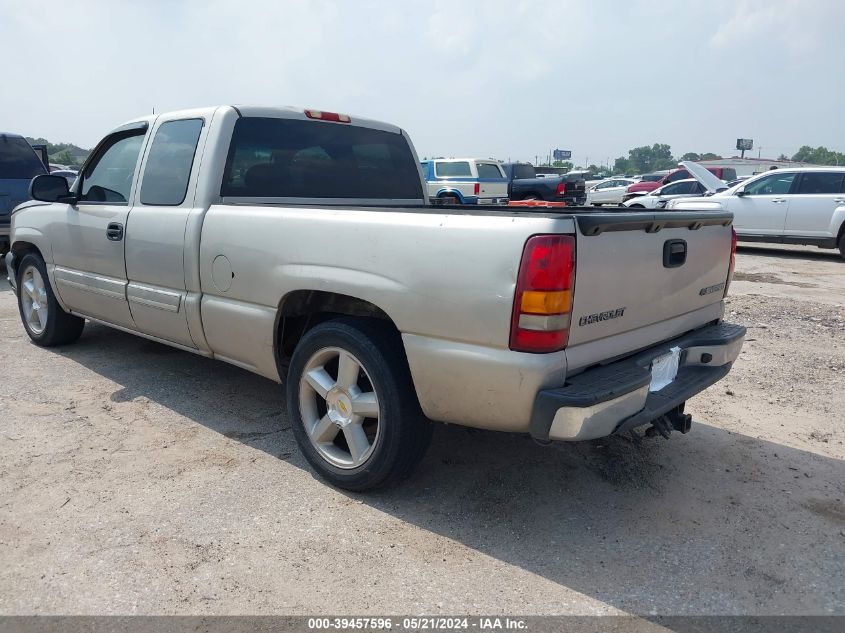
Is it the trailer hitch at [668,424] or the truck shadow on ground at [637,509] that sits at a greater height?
the trailer hitch at [668,424]

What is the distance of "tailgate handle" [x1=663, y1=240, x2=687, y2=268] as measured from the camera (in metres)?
2.98

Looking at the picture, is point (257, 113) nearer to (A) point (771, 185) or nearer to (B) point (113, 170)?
(B) point (113, 170)

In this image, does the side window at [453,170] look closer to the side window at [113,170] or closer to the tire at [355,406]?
the side window at [113,170]

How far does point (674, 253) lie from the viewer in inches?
119

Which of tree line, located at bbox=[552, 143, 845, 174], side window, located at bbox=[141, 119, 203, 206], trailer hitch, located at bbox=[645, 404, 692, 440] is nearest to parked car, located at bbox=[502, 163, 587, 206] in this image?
side window, located at bbox=[141, 119, 203, 206]

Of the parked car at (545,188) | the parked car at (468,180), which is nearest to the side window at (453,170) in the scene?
the parked car at (468,180)

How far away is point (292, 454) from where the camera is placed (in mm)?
3646

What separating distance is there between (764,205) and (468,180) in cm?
822

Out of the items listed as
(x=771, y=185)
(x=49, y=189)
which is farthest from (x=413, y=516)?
(x=771, y=185)

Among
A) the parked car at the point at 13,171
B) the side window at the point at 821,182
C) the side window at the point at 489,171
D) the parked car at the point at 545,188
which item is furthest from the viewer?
the side window at the point at 489,171

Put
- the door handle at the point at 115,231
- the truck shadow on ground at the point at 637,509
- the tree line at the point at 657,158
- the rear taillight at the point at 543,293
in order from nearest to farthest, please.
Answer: the rear taillight at the point at 543,293, the truck shadow on ground at the point at 637,509, the door handle at the point at 115,231, the tree line at the point at 657,158

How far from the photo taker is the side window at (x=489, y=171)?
1906 cm

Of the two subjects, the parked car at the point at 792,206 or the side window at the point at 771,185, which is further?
the side window at the point at 771,185

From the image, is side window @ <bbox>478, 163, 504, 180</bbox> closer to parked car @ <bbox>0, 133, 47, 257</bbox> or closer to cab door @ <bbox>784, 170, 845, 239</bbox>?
cab door @ <bbox>784, 170, 845, 239</bbox>
